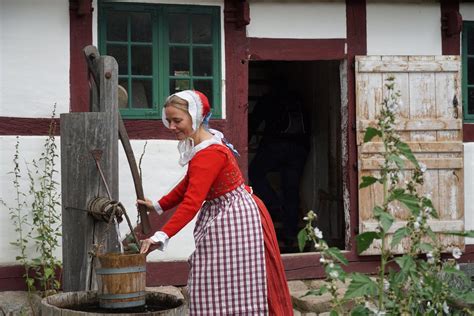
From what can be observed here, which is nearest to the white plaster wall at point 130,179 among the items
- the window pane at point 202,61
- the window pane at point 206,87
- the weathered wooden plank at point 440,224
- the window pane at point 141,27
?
the window pane at point 206,87

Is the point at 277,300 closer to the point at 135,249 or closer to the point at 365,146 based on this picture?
the point at 135,249

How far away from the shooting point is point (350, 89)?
8.28m

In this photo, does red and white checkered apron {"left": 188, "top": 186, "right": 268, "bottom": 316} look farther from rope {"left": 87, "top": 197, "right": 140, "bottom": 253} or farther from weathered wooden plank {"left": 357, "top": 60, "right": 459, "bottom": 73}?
weathered wooden plank {"left": 357, "top": 60, "right": 459, "bottom": 73}

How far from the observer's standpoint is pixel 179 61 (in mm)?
7895

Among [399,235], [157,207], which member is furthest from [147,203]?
[399,235]

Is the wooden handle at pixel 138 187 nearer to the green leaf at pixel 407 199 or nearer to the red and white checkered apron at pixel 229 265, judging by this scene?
the red and white checkered apron at pixel 229 265

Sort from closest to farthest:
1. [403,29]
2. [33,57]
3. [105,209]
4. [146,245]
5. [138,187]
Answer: [146,245], [105,209], [138,187], [33,57], [403,29]

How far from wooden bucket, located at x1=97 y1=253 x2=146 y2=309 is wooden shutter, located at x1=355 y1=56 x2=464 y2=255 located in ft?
12.8

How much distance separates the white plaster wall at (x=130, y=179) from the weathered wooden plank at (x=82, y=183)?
6.09 feet

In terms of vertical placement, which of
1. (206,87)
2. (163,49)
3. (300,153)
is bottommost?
(300,153)

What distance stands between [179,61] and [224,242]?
3.15 meters

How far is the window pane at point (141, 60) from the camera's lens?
7770 mm

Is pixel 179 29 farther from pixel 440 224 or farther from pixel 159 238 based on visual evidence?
pixel 159 238

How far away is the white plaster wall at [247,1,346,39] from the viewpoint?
8.05 metres
